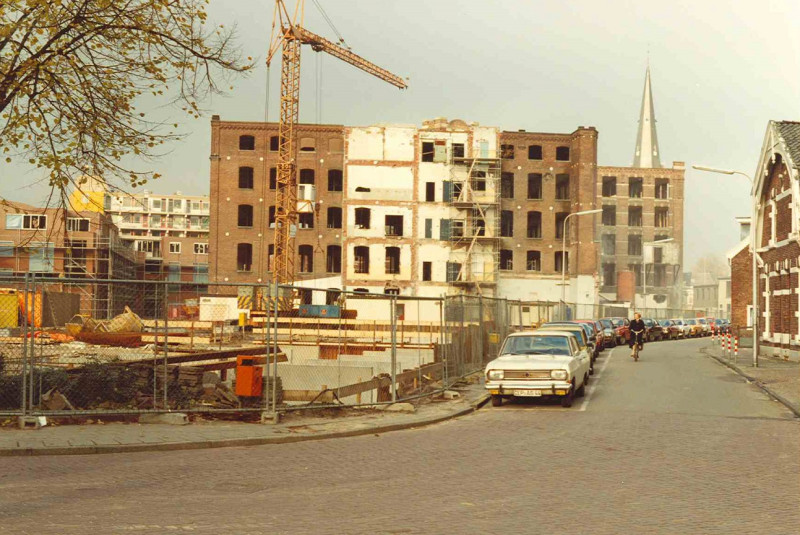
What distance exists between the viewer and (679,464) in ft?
35.0

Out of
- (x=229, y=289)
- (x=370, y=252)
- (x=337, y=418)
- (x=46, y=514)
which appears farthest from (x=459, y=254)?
(x=46, y=514)

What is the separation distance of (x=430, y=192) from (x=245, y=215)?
1544cm

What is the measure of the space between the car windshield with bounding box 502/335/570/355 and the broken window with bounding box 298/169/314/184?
2144 inches

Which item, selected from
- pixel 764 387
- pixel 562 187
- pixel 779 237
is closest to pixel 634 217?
pixel 562 187

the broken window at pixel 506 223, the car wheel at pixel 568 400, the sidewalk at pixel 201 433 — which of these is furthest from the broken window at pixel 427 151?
the sidewalk at pixel 201 433

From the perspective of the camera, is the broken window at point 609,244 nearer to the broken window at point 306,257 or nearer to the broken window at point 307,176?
the broken window at point 307,176

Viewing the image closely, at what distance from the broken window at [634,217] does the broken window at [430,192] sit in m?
42.4

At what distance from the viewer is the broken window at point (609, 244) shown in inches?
4131

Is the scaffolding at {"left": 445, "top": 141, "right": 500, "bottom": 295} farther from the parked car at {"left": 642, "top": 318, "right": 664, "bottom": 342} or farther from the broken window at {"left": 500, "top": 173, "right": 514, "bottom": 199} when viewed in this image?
the parked car at {"left": 642, "top": 318, "right": 664, "bottom": 342}

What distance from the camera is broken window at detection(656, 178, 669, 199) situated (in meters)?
104

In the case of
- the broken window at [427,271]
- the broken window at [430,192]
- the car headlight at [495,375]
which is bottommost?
the car headlight at [495,375]

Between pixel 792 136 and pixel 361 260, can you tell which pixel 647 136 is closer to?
pixel 361 260

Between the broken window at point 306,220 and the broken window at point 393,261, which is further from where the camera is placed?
the broken window at point 306,220

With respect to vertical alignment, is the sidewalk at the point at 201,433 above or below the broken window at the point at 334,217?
below
